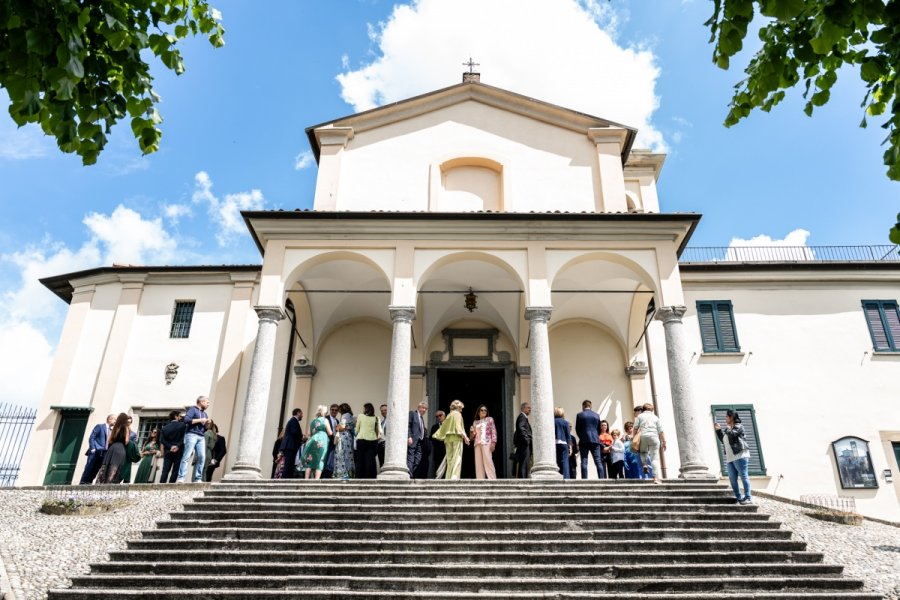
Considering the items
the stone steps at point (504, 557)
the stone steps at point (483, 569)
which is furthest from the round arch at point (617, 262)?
the stone steps at point (483, 569)

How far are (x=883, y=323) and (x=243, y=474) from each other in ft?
51.4

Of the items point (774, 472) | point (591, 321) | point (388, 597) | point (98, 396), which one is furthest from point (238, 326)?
point (774, 472)

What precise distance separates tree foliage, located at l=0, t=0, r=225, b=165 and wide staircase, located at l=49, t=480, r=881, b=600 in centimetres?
482

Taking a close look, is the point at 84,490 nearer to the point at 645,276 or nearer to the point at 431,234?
the point at 431,234

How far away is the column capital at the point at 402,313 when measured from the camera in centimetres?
1241

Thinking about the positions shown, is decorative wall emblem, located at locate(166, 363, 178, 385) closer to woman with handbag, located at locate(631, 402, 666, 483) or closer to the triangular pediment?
the triangular pediment

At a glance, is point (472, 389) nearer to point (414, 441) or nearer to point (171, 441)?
point (414, 441)

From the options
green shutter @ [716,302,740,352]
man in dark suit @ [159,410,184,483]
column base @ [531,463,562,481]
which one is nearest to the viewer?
column base @ [531,463,562,481]

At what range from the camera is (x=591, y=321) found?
1688 cm

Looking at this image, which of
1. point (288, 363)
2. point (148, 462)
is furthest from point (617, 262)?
point (148, 462)

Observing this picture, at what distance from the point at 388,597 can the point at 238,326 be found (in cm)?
1100

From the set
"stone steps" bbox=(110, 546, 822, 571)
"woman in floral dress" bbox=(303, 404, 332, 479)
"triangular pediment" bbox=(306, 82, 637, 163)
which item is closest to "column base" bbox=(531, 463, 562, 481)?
"stone steps" bbox=(110, 546, 822, 571)

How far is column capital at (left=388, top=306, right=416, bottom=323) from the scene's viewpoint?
12.4 meters

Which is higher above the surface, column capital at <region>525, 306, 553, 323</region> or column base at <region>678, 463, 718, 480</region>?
column capital at <region>525, 306, 553, 323</region>
